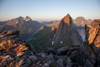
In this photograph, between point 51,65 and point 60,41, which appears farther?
point 60,41

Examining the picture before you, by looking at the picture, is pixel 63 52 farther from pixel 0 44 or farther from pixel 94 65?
pixel 0 44

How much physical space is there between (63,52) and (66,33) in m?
83.2

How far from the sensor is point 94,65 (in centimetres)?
1516

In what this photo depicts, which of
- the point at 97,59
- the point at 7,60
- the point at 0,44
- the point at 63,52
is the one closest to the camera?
the point at 7,60

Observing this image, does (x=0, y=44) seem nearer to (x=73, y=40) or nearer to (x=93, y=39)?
(x=93, y=39)

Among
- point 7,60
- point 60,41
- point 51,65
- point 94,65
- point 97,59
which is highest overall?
point 7,60

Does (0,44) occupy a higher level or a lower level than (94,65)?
higher

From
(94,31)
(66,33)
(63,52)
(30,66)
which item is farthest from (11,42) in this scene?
(66,33)

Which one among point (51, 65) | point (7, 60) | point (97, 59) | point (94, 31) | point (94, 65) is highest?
point (94, 31)

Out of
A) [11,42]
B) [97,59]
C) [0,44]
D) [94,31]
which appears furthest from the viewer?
[11,42]

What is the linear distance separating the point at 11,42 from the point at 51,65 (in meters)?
21.1

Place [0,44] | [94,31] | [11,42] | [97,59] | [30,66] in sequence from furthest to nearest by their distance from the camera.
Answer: [11,42] → [0,44] → [94,31] → [97,59] → [30,66]

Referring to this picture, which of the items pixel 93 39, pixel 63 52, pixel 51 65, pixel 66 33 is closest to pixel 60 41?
pixel 66 33

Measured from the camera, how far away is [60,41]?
103 metres
